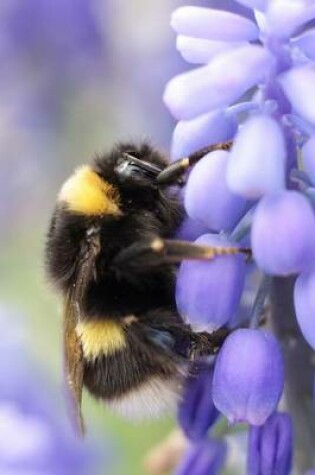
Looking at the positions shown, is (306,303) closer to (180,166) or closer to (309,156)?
(309,156)

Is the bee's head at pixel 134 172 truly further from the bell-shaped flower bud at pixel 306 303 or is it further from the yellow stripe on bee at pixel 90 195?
the bell-shaped flower bud at pixel 306 303

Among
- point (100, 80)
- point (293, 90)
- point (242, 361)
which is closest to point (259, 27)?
point (293, 90)

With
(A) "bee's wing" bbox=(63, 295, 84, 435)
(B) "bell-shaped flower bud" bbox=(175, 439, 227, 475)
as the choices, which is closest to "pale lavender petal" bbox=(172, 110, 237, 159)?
(A) "bee's wing" bbox=(63, 295, 84, 435)

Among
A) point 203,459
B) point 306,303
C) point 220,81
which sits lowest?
point 203,459

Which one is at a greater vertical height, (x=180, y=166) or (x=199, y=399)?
(x=180, y=166)

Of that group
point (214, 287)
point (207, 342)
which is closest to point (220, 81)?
point (214, 287)
